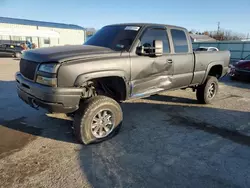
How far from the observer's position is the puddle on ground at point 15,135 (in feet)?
11.2

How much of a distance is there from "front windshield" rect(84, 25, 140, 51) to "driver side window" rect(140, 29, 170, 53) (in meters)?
0.20

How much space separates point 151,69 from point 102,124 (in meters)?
1.44

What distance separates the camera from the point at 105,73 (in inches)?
136

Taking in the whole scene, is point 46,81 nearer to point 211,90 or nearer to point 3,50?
point 211,90

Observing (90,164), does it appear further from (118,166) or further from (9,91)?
Answer: (9,91)

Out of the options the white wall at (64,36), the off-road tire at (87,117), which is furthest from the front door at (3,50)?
the off-road tire at (87,117)

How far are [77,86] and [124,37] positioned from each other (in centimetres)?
150

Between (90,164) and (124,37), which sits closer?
(90,164)

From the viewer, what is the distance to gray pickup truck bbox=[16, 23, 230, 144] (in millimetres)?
3160

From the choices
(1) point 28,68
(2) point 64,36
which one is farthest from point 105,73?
(2) point 64,36

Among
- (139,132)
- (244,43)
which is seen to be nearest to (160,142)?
(139,132)

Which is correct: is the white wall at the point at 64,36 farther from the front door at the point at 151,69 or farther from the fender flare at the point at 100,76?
the fender flare at the point at 100,76

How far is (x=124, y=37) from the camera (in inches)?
163

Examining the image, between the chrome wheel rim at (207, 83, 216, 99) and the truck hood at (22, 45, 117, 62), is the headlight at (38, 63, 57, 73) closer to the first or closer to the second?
the truck hood at (22, 45, 117, 62)
